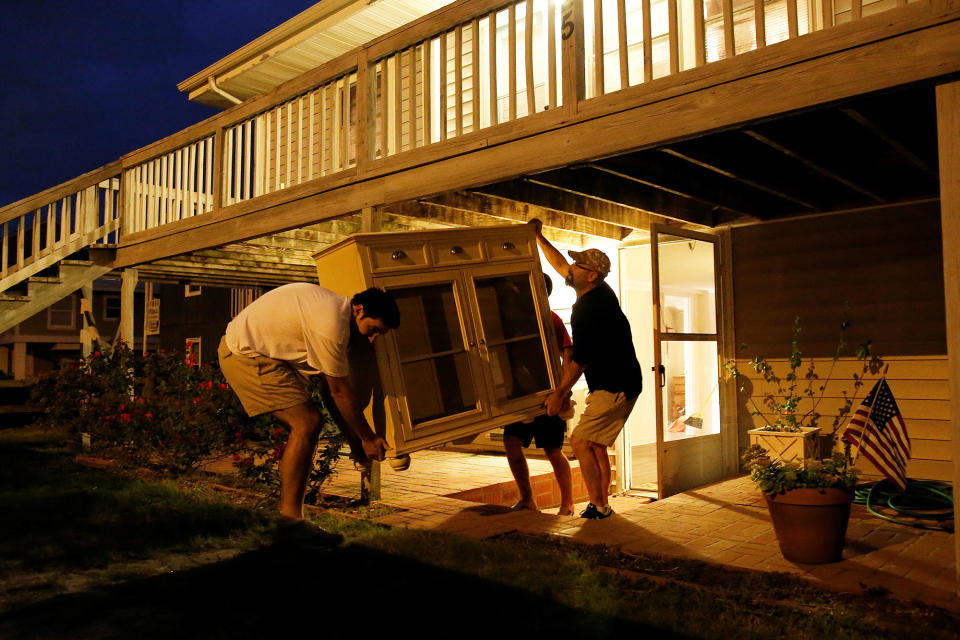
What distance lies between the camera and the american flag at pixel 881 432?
5.37 m

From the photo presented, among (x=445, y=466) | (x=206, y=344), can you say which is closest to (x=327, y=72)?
(x=445, y=466)

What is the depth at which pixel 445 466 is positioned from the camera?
7719 mm

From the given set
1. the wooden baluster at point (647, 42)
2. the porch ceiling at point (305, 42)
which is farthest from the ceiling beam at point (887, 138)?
the porch ceiling at point (305, 42)

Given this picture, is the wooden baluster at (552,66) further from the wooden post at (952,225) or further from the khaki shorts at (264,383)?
the khaki shorts at (264,383)

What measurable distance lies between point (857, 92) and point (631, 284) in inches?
186

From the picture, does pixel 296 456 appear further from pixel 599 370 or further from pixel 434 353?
pixel 599 370

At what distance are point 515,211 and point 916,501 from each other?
377cm

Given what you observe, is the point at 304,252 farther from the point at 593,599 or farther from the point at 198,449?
the point at 593,599

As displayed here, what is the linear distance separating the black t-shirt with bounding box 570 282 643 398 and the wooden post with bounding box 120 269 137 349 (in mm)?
6377

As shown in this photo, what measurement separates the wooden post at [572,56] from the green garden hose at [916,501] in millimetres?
3327

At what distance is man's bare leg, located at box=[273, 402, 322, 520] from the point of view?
409 centimetres

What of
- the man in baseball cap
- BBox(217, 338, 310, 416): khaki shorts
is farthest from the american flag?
BBox(217, 338, 310, 416): khaki shorts

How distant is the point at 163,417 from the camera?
6.54m

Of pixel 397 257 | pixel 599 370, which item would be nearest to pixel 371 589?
pixel 397 257
